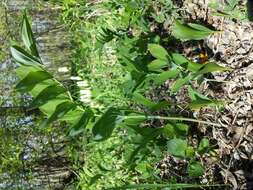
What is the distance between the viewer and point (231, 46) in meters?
1.78

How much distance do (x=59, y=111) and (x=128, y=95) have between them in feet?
1.91

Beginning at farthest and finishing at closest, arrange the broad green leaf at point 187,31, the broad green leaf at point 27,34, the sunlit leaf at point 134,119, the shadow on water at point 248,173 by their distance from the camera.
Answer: the shadow on water at point 248,173 → the broad green leaf at point 187,31 → the sunlit leaf at point 134,119 → the broad green leaf at point 27,34

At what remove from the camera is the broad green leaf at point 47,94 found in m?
1.00

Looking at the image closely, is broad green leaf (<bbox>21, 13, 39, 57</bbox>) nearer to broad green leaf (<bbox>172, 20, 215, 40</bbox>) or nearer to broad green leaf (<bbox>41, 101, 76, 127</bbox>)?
broad green leaf (<bbox>41, 101, 76, 127</bbox>)

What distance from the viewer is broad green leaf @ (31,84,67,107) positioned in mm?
999

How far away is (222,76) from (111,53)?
1167mm

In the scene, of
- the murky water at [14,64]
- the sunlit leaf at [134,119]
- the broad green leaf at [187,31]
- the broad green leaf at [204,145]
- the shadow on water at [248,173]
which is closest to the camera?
the sunlit leaf at [134,119]

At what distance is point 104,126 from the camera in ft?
3.39

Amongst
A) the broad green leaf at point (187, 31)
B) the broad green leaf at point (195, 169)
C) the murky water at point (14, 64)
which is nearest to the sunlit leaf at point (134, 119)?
the broad green leaf at point (187, 31)

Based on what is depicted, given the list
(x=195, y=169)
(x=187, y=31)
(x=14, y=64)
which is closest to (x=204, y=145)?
(x=195, y=169)

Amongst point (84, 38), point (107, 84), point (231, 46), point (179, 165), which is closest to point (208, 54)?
point (231, 46)

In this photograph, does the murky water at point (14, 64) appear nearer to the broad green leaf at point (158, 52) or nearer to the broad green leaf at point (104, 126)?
the broad green leaf at point (158, 52)

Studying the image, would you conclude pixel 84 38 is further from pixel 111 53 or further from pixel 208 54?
pixel 208 54

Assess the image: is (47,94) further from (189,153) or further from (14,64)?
(14,64)
